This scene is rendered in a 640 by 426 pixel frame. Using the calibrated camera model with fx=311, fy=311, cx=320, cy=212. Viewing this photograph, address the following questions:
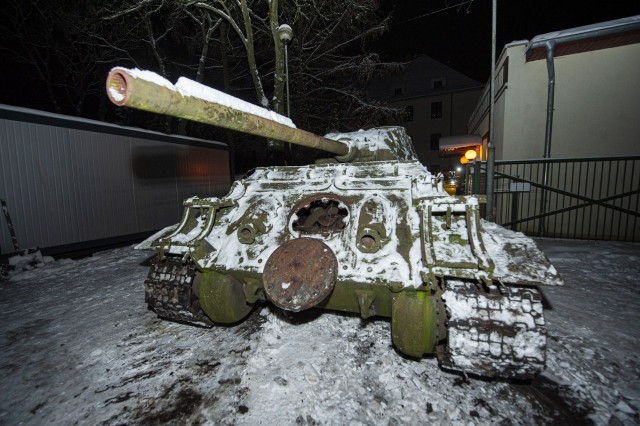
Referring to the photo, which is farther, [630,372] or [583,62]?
[583,62]

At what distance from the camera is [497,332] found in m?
2.07

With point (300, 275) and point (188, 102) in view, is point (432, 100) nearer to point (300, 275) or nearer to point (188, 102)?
point (300, 275)

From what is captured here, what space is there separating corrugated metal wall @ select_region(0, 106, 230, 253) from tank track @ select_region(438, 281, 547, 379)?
8.12m

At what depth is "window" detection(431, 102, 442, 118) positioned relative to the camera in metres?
29.1

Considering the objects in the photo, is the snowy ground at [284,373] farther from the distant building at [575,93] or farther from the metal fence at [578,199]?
the distant building at [575,93]

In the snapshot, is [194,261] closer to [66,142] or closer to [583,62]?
[66,142]

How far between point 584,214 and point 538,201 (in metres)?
1.04

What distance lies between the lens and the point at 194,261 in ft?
9.63

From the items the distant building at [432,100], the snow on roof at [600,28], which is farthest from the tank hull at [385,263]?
the distant building at [432,100]

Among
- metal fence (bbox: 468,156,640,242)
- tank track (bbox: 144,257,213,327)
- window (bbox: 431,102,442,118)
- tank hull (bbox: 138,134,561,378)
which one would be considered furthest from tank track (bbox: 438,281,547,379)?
window (bbox: 431,102,442,118)

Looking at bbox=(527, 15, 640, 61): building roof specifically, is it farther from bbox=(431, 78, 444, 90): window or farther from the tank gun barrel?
bbox=(431, 78, 444, 90): window

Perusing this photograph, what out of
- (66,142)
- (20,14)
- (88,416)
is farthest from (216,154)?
(20,14)

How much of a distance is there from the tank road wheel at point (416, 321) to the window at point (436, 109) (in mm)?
30373

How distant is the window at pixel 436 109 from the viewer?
29102 millimetres
